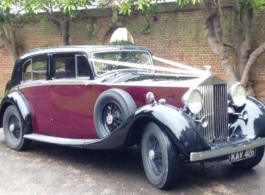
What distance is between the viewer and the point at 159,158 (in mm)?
5301

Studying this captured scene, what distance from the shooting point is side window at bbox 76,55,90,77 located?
6.46m

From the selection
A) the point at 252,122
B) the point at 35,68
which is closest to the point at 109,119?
the point at 252,122

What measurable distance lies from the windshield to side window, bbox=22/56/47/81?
1032 millimetres

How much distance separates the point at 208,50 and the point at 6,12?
5977 millimetres

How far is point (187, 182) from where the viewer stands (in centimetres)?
553

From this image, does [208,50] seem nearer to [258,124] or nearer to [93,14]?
[93,14]

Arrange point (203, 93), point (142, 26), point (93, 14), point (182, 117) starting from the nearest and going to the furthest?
1. point (182, 117)
2. point (203, 93)
3. point (142, 26)
4. point (93, 14)

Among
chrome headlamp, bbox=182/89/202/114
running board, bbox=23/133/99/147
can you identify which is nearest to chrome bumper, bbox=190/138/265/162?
chrome headlamp, bbox=182/89/202/114

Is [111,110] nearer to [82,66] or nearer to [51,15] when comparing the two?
[82,66]

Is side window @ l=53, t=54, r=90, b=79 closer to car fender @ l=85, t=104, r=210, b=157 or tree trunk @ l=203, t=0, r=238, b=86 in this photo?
car fender @ l=85, t=104, r=210, b=157

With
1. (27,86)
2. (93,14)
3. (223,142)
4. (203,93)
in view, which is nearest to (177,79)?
(203,93)

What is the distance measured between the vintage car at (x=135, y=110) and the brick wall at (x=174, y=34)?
15.5 feet

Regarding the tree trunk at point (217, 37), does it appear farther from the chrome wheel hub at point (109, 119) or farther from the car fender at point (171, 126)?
the car fender at point (171, 126)

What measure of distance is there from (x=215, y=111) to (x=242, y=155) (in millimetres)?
613
